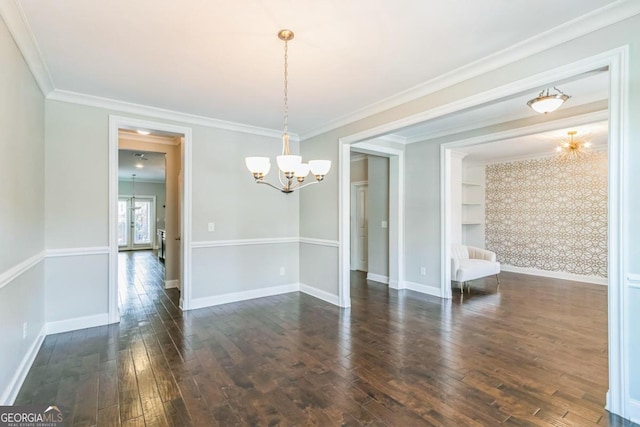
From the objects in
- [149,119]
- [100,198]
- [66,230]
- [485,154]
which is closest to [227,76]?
[149,119]

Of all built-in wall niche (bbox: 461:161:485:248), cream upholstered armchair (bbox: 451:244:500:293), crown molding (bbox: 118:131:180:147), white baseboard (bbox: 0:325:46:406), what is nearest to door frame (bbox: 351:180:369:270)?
cream upholstered armchair (bbox: 451:244:500:293)

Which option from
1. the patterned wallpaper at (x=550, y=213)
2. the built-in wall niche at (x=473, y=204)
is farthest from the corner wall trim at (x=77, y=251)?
the patterned wallpaper at (x=550, y=213)

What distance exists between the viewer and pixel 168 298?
4.99 meters

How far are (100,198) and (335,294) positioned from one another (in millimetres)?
3319

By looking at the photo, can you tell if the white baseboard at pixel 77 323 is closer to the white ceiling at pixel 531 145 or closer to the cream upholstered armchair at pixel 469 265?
the cream upholstered armchair at pixel 469 265

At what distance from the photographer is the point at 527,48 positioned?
2.46 m

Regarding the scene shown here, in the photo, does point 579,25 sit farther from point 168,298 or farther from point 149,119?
point 168,298

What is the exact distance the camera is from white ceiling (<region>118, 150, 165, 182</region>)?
7.32 metres

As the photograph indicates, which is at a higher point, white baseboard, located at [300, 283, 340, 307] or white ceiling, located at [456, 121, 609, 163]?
white ceiling, located at [456, 121, 609, 163]

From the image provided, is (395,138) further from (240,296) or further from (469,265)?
(240,296)

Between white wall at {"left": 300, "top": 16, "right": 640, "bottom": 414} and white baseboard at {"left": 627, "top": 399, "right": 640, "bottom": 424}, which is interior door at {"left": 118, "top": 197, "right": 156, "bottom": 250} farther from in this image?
white baseboard at {"left": 627, "top": 399, "right": 640, "bottom": 424}

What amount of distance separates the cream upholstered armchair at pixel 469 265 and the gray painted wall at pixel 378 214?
1272mm

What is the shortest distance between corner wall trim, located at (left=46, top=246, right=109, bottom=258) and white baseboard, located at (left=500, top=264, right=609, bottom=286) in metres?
7.94

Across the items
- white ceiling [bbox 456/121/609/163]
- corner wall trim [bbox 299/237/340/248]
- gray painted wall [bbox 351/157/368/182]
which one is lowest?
corner wall trim [bbox 299/237/340/248]
